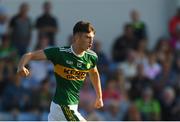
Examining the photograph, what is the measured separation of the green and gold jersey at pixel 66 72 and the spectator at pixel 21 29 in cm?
721

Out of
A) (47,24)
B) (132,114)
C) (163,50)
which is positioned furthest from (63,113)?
(163,50)

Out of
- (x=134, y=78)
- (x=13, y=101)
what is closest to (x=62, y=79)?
(x=13, y=101)

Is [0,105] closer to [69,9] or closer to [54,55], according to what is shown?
[69,9]

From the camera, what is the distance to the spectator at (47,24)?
659 inches

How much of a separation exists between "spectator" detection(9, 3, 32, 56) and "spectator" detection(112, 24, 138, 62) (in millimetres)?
2039

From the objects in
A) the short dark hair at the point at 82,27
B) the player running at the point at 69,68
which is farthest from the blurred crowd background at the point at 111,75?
the short dark hair at the point at 82,27

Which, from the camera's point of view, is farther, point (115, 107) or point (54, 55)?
point (115, 107)

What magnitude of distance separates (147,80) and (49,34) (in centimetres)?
255

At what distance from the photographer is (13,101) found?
1465 cm

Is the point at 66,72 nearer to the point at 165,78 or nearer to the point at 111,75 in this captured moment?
the point at 111,75

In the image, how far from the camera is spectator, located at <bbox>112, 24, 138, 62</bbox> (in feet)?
55.3

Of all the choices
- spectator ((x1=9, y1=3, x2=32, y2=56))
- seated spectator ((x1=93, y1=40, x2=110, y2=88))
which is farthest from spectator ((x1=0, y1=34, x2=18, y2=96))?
seated spectator ((x1=93, y1=40, x2=110, y2=88))

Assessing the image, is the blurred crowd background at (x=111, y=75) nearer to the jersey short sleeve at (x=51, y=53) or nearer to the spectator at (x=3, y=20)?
the spectator at (x=3, y=20)

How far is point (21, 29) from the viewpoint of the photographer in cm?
1630
